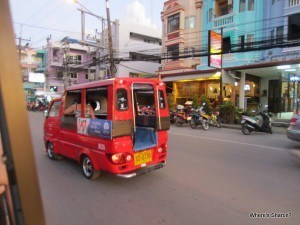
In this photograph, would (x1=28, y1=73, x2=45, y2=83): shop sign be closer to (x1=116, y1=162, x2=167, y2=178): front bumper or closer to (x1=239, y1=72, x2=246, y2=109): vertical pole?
(x1=239, y1=72, x2=246, y2=109): vertical pole

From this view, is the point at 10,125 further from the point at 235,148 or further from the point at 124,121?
the point at 235,148

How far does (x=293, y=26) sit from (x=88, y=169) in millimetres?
18612

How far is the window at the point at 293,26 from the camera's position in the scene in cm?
1706

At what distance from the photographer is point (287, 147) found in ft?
27.6

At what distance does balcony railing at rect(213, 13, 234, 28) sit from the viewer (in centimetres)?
1959

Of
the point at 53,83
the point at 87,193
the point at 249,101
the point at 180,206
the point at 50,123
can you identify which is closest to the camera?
the point at 180,206

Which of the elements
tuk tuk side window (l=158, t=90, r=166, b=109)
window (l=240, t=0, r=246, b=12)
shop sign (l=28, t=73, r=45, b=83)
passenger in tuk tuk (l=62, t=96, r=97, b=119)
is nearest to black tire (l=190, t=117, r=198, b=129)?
tuk tuk side window (l=158, t=90, r=166, b=109)

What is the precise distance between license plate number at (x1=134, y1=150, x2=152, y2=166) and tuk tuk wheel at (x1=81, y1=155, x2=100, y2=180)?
2.78 feet

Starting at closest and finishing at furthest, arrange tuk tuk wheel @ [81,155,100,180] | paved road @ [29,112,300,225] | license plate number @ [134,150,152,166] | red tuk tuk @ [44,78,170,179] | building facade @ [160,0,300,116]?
paved road @ [29,112,300,225]
red tuk tuk @ [44,78,170,179]
license plate number @ [134,150,152,166]
tuk tuk wheel @ [81,155,100,180]
building facade @ [160,0,300,116]

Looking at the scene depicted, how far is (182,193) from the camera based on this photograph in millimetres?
4289

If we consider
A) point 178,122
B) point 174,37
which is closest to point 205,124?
point 178,122

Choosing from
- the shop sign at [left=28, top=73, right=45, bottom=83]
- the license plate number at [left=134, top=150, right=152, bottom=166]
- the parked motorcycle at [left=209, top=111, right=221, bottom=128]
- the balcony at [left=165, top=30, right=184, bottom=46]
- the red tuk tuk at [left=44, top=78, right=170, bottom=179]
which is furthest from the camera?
the shop sign at [left=28, top=73, right=45, bottom=83]

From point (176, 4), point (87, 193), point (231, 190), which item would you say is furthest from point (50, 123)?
point (176, 4)

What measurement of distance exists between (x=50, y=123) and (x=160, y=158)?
3.32 metres
